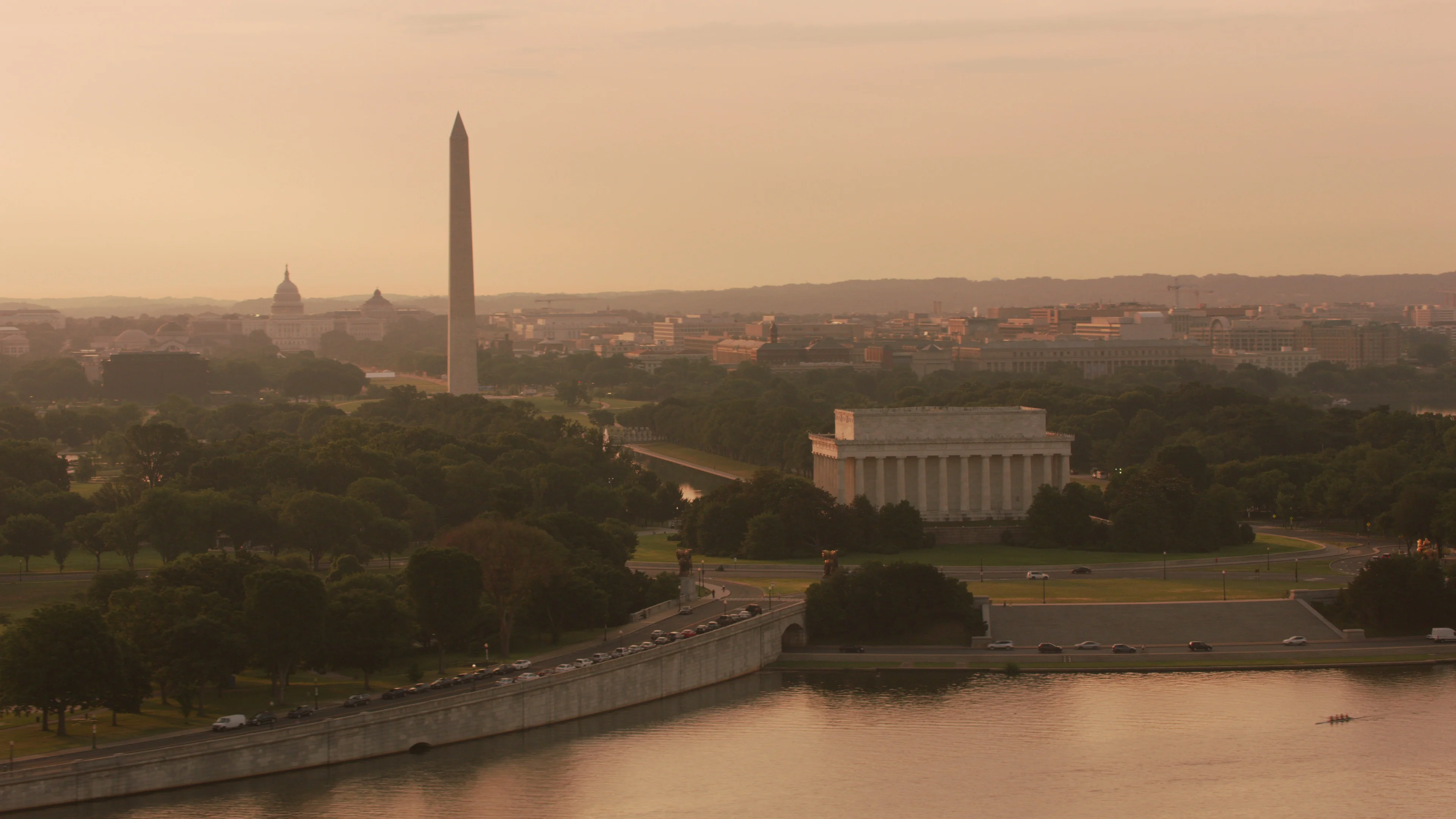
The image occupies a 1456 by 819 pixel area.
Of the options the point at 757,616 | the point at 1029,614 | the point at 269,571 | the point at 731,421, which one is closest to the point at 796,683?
the point at 757,616

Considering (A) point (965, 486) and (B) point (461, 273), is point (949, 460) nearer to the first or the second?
(A) point (965, 486)

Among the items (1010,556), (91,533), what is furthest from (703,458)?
(91,533)

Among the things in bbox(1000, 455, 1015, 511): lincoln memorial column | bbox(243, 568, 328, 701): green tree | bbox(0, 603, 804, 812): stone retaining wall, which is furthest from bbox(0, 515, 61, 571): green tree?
bbox(1000, 455, 1015, 511): lincoln memorial column

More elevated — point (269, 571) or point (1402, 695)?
point (269, 571)

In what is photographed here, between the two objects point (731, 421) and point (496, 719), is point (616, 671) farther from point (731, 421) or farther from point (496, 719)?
point (731, 421)

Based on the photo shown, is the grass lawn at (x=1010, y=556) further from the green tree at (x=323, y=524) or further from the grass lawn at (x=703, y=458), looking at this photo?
the grass lawn at (x=703, y=458)
